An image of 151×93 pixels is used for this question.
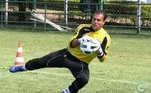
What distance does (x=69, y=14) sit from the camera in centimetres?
2577

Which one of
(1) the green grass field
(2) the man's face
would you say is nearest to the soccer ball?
(2) the man's face

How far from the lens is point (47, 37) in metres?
21.8

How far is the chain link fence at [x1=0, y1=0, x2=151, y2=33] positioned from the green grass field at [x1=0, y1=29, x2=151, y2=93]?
552cm

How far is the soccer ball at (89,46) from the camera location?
24.5 feet

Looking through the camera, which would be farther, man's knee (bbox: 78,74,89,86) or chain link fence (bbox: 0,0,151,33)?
chain link fence (bbox: 0,0,151,33)

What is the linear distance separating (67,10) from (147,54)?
35.9ft

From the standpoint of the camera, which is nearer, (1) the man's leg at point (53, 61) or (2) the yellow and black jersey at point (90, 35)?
(2) the yellow and black jersey at point (90, 35)

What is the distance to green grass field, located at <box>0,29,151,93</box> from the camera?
9.51m

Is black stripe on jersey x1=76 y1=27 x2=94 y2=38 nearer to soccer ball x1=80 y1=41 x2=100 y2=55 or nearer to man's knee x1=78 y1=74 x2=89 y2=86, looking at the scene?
soccer ball x1=80 y1=41 x2=100 y2=55

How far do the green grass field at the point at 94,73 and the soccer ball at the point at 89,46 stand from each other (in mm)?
1846

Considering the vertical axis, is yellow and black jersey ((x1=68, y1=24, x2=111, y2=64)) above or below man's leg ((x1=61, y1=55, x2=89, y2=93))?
above

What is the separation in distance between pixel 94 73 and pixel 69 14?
14267 millimetres

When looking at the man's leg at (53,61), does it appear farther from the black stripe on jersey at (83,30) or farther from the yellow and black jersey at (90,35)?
the black stripe on jersey at (83,30)

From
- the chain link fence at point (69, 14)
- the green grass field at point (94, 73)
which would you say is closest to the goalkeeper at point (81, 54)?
the green grass field at point (94, 73)
